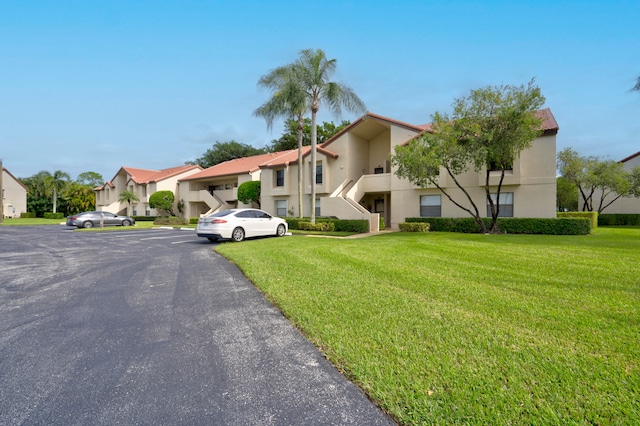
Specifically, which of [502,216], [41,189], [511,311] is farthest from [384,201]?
[41,189]

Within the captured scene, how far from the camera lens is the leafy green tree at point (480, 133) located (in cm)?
1516

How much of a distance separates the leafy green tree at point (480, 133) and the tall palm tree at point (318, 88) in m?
6.11

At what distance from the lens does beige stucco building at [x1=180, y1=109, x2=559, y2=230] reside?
18.6m

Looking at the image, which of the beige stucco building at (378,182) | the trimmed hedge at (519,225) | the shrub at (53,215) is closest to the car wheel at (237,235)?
the beige stucco building at (378,182)

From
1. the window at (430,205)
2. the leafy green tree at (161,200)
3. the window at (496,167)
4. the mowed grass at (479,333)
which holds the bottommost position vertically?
the mowed grass at (479,333)

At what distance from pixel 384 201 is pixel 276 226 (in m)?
12.0

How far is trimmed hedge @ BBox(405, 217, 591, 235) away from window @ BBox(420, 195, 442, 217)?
71.8 inches

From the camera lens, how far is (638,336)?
363cm

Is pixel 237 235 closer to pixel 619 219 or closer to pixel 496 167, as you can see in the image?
pixel 496 167

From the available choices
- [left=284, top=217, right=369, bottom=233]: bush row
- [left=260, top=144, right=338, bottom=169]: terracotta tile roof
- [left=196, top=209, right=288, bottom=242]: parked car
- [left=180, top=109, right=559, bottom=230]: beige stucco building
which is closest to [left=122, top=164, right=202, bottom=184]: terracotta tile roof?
[left=180, top=109, right=559, bottom=230]: beige stucco building

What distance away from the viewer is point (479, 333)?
381 centimetres

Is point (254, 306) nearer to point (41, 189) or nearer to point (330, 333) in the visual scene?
point (330, 333)

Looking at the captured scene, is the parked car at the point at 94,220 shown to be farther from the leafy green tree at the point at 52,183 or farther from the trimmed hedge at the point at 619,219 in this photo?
the trimmed hedge at the point at 619,219

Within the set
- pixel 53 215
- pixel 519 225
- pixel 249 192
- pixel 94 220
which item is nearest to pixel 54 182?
pixel 53 215
